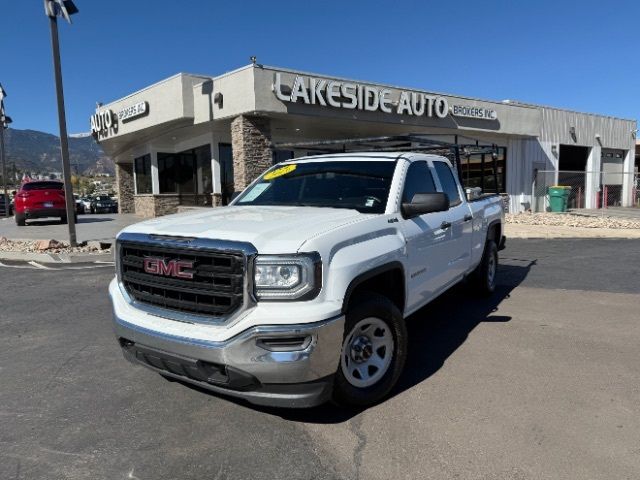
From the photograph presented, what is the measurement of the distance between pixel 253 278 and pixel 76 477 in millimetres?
1459

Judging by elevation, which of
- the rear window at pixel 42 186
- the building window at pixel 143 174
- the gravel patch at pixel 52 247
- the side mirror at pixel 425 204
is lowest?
the gravel patch at pixel 52 247

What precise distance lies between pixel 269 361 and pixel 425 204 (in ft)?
5.77

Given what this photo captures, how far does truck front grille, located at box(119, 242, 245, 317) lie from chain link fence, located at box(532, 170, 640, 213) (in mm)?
24981

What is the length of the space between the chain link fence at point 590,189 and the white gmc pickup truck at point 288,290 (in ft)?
77.5

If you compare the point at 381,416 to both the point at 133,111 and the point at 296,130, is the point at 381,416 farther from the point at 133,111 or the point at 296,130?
the point at 133,111

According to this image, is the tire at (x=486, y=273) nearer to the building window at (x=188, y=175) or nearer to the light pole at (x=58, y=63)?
the light pole at (x=58, y=63)

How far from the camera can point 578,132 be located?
88.1 feet

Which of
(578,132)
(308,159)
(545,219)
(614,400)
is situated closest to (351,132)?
(545,219)

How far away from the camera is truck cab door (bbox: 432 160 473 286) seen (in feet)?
15.9

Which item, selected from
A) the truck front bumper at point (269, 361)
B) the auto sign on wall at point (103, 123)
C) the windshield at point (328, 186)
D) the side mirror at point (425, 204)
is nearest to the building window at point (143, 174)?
the auto sign on wall at point (103, 123)

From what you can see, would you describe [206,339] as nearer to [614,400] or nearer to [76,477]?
[76,477]

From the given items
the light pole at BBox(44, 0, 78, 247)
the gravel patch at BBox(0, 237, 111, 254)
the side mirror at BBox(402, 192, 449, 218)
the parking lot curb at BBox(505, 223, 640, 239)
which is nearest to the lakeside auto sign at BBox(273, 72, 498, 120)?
the parking lot curb at BBox(505, 223, 640, 239)

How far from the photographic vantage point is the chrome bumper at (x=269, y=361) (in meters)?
2.77

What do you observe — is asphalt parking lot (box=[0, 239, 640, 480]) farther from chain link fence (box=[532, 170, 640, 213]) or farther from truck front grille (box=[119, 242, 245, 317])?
chain link fence (box=[532, 170, 640, 213])
